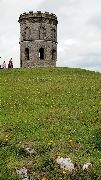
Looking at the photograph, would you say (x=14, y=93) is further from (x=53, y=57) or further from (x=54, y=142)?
(x=53, y=57)

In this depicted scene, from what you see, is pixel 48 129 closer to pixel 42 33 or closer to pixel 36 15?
pixel 42 33

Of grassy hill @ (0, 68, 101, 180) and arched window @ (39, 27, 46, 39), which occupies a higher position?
arched window @ (39, 27, 46, 39)

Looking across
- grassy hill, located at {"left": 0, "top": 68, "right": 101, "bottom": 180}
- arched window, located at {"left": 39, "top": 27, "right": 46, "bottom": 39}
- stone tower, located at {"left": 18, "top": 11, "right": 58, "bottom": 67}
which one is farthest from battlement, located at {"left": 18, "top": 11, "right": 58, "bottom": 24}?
grassy hill, located at {"left": 0, "top": 68, "right": 101, "bottom": 180}

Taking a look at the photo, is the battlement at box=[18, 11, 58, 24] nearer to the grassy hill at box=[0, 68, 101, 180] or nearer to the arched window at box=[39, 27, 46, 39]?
the arched window at box=[39, 27, 46, 39]

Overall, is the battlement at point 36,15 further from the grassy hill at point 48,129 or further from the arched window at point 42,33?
the grassy hill at point 48,129

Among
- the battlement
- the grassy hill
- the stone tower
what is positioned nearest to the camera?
the grassy hill

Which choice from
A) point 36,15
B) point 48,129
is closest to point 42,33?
point 36,15

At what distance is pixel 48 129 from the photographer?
2147cm

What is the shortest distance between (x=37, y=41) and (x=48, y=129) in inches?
2270

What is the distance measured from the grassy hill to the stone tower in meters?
43.5

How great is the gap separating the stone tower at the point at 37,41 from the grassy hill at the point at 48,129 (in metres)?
43.5

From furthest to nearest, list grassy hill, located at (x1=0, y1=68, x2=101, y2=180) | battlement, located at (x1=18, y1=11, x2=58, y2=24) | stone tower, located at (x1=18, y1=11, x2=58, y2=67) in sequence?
battlement, located at (x1=18, y1=11, x2=58, y2=24)
stone tower, located at (x1=18, y1=11, x2=58, y2=67)
grassy hill, located at (x1=0, y1=68, x2=101, y2=180)

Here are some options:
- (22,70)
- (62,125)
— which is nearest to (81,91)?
(62,125)

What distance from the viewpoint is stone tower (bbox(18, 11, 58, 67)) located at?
77750mm
